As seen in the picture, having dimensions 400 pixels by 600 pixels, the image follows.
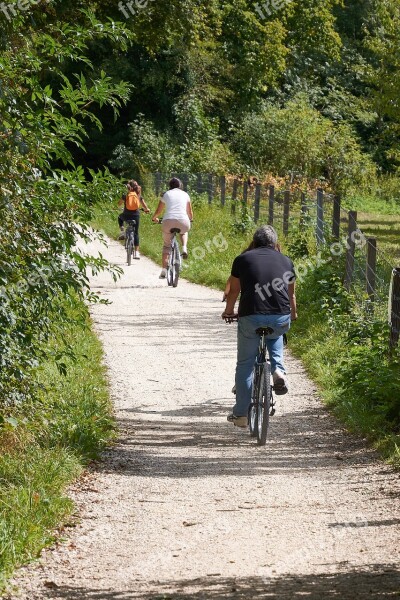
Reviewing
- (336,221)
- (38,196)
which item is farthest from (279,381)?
(336,221)

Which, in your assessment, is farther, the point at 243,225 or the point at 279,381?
the point at 243,225

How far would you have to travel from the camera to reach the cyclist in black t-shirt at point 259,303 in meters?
9.50

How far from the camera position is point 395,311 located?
10758mm

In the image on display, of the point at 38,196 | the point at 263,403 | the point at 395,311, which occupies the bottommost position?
the point at 263,403

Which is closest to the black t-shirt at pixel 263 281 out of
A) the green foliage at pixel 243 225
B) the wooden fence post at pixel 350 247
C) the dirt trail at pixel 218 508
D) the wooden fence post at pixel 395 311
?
the dirt trail at pixel 218 508

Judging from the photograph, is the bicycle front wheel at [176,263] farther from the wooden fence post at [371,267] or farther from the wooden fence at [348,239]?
the wooden fence post at [371,267]

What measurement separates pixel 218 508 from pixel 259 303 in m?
2.27

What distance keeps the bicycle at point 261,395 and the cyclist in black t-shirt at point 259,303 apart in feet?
0.19

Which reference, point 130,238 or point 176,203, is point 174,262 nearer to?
point 176,203

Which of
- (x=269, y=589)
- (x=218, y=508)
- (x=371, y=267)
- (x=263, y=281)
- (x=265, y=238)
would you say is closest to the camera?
(x=269, y=589)

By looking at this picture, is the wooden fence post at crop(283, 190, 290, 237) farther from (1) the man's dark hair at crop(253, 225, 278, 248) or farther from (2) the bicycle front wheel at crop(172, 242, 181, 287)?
(1) the man's dark hair at crop(253, 225, 278, 248)

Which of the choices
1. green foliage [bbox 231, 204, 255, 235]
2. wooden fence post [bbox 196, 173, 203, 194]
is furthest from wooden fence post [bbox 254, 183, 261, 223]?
wooden fence post [bbox 196, 173, 203, 194]

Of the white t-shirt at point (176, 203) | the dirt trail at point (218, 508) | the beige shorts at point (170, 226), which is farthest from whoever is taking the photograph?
the beige shorts at point (170, 226)

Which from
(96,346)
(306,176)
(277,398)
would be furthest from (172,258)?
Result: (306,176)
